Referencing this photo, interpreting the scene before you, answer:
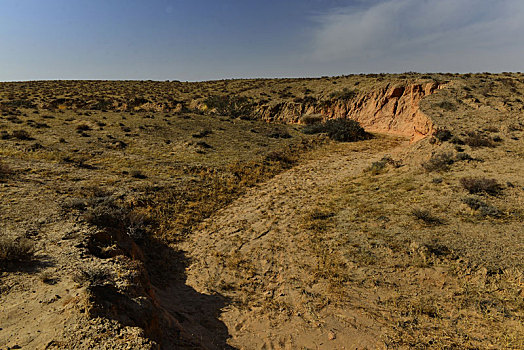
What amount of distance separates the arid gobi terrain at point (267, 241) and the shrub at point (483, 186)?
0.06m

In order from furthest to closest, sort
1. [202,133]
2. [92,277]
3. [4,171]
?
[202,133] < [4,171] < [92,277]

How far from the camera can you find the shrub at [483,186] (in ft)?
32.5

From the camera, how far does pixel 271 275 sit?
7.95 meters

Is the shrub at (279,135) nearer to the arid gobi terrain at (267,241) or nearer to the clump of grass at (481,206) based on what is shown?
the arid gobi terrain at (267,241)

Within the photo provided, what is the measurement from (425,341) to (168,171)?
14242mm

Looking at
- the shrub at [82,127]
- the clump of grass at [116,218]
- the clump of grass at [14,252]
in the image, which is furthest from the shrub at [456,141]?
the shrub at [82,127]

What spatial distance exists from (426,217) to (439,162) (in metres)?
5.42

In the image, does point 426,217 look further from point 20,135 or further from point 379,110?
point 20,135

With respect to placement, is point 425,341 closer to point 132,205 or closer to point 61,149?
point 132,205

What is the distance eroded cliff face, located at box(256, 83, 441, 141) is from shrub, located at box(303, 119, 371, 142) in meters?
3.69

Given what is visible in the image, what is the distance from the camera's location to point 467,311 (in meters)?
5.84

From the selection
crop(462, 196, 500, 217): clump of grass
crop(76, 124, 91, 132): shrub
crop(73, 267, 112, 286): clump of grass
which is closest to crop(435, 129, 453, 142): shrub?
crop(462, 196, 500, 217): clump of grass

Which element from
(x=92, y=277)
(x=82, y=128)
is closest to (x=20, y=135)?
(x=82, y=128)

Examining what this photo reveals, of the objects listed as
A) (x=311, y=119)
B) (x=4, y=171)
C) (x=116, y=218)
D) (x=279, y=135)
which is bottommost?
(x=116, y=218)
